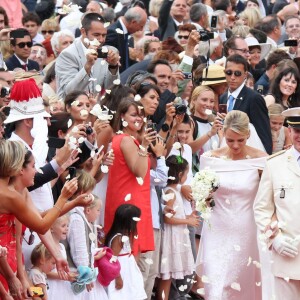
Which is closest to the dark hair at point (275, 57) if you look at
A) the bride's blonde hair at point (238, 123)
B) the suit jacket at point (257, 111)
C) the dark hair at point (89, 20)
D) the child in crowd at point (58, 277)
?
the suit jacket at point (257, 111)

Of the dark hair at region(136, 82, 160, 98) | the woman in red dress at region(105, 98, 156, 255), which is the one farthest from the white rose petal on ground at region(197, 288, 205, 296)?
the dark hair at region(136, 82, 160, 98)

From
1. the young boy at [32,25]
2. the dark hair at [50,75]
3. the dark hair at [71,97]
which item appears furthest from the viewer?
the young boy at [32,25]

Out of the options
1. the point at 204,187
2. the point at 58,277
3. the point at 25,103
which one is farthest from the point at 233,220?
the point at 25,103

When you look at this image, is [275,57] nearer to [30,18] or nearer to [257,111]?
[257,111]

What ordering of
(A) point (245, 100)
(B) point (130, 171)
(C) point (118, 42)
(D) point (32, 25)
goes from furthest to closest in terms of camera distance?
(D) point (32, 25) → (C) point (118, 42) → (A) point (245, 100) → (B) point (130, 171)

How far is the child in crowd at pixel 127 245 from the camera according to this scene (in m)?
11.7

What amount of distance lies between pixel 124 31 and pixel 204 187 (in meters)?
4.36

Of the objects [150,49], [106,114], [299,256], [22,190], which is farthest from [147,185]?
[150,49]

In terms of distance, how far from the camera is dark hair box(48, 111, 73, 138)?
1157cm

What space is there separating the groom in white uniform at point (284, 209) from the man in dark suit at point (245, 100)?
2197mm

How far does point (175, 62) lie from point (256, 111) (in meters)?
1.51

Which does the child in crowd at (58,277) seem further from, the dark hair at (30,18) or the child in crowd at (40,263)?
the dark hair at (30,18)

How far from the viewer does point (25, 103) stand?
10.8 metres

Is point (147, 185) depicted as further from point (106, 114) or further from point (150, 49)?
Answer: point (150, 49)
